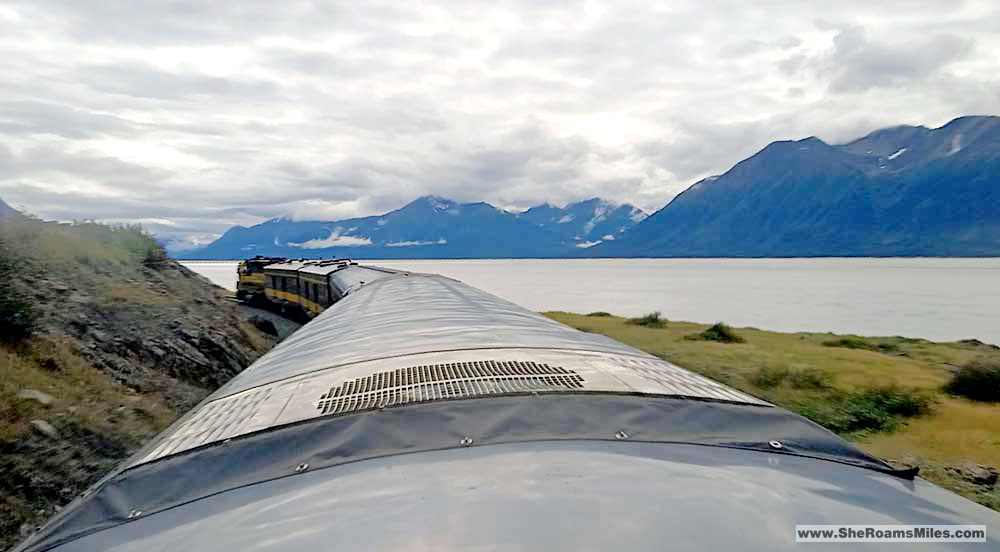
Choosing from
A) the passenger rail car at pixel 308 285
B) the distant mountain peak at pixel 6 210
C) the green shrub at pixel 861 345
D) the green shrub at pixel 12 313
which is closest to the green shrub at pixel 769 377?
the passenger rail car at pixel 308 285

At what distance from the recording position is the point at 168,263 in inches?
891

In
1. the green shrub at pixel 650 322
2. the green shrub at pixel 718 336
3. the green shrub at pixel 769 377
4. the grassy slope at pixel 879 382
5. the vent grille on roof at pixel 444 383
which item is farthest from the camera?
the green shrub at pixel 650 322

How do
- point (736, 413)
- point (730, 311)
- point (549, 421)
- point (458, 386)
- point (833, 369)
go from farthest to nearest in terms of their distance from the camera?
point (730, 311)
point (833, 369)
point (458, 386)
point (736, 413)
point (549, 421)

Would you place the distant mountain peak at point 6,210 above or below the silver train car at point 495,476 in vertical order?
above

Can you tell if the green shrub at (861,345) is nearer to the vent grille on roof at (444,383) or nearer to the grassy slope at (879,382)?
the grassy slope at (879,382)

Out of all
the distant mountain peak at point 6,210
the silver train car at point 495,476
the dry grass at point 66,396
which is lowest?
the dry grass at point 66,396

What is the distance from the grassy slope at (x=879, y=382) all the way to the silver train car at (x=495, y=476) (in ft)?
24.5

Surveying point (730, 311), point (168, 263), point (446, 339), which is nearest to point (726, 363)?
point (446, 339)

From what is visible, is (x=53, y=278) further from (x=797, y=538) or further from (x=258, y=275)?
(x=258, y=275)

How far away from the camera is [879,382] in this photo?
1566cm

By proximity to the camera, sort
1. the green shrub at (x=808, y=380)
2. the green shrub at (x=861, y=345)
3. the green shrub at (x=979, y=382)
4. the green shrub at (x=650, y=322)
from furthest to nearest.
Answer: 1. the green shrub at (x=650, y=322)
2. the green shrub at (x=861, y=345)
3. the green shrub at (x=808, y=380)
4. the green shrub at (x=979, y=382)

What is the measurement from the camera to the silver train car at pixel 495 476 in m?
2.04

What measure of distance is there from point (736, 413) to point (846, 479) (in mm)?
687

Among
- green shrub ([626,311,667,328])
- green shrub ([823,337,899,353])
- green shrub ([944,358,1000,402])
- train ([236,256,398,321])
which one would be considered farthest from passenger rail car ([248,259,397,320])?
green shrub ([823,337,899,353])
